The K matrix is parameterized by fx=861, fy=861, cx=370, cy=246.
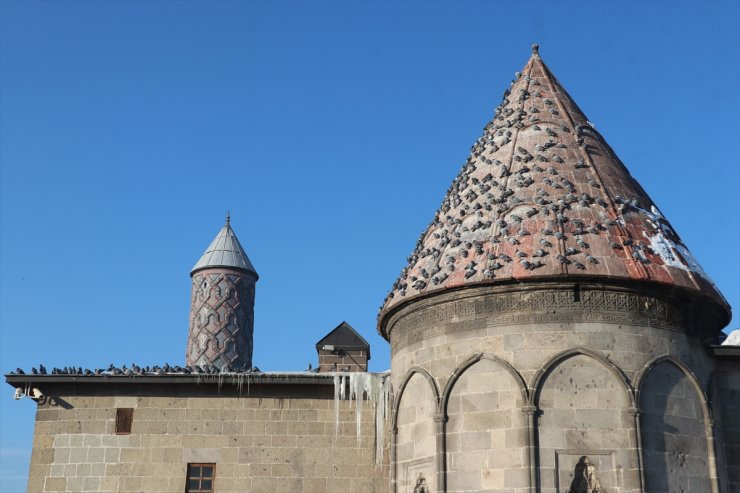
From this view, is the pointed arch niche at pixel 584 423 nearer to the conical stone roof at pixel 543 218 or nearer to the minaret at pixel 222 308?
the conical stone roof at pixel 543 218

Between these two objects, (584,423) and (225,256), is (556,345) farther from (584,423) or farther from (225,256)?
(225,256)

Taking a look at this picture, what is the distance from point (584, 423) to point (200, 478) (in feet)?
21.0

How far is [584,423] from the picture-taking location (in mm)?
10570

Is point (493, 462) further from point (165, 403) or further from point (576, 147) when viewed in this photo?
point (165, 403)

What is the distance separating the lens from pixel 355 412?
13891 millimetres

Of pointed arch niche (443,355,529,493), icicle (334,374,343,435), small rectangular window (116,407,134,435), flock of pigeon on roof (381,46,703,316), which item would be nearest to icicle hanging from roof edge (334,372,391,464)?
icicle (334,374,343,435)

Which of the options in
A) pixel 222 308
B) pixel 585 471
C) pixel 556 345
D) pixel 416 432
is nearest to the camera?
pixel 585 471

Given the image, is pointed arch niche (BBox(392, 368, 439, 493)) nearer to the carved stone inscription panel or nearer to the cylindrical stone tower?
the cylindrical stone tower

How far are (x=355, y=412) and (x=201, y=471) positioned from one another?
263cm

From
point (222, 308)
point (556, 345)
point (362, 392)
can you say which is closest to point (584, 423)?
point (556, 345)

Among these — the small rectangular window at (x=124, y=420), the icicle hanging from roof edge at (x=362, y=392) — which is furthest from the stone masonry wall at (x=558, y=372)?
the small rectangular window at (x=124, y=420)

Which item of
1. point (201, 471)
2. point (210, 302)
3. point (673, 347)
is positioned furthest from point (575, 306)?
point (210, 302)

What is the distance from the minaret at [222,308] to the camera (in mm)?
26781

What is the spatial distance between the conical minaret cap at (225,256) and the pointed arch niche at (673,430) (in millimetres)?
19088
